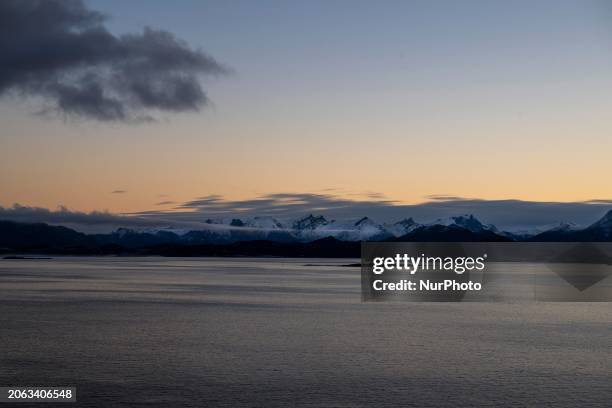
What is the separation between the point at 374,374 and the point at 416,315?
91.6 feet

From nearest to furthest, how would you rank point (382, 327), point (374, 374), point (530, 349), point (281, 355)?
point (374, 374), point (281, 355), point (530, 349), point (382, 327)

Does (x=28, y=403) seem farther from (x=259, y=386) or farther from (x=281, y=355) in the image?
(x=281, y=355)

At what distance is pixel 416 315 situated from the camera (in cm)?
5541

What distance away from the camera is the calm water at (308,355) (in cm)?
2436

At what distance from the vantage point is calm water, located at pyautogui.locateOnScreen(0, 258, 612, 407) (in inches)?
959

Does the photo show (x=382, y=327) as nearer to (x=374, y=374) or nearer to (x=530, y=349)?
(x=530, y=349)

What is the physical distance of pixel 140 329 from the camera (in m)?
42.6

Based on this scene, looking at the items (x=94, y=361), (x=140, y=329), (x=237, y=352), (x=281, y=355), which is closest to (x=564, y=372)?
(x=281, y=355)

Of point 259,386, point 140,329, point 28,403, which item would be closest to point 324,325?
point 140,329

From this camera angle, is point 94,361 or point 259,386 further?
point 94,361

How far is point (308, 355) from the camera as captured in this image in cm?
3303

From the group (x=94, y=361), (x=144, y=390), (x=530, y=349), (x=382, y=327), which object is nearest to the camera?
(x=144, y=390)

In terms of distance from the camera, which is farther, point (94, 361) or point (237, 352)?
point (237, 352)

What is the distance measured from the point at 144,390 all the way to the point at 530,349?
65.8ft
